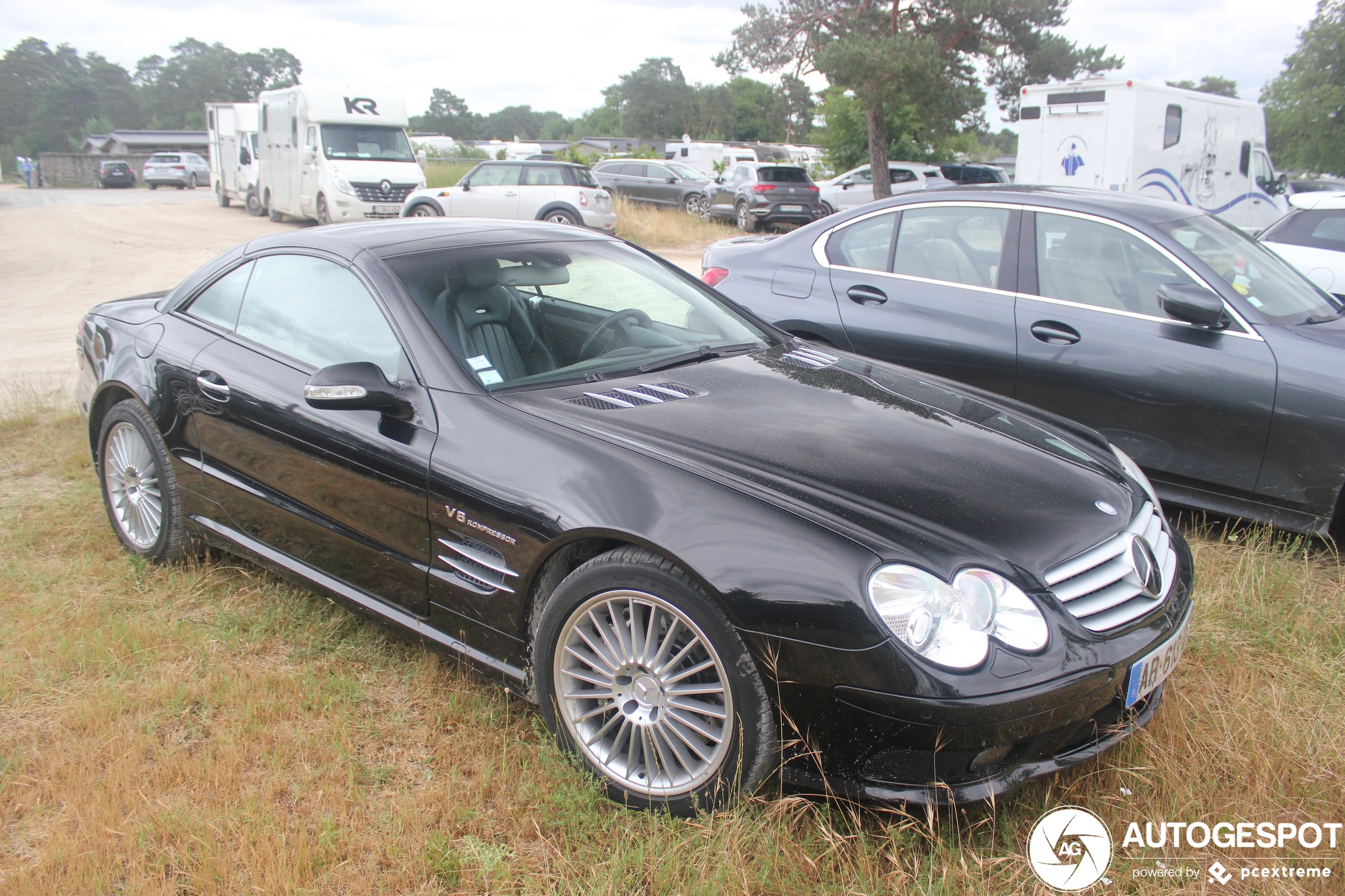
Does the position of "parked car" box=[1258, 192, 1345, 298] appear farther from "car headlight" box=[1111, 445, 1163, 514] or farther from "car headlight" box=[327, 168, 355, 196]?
"car headlight" box=[327, 168, 355, 196]

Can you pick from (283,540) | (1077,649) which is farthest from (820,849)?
(283,540)

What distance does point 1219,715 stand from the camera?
2.71 metres

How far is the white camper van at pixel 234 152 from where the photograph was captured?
2447cm

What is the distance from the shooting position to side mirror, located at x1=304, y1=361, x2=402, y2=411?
8.99ft

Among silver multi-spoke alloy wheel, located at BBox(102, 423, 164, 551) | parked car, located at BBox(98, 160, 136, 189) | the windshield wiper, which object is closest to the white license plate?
the windshield wiper

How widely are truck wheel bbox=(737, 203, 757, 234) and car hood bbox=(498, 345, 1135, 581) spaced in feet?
64.1

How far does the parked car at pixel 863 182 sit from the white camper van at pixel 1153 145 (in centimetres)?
731

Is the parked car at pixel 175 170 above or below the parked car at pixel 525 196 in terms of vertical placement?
above

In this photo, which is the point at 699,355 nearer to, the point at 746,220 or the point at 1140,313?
the point at 1140,313

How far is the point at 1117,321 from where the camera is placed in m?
4.29

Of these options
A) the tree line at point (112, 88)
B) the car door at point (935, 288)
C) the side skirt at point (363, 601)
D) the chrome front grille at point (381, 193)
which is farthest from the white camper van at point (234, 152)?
the tree line at point (112, 88)

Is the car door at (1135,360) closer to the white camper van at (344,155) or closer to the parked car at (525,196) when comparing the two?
the parked car at (525,196)

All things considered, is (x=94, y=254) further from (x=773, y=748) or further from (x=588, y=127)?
(x=588, y=127)

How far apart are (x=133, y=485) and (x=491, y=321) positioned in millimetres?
1943
